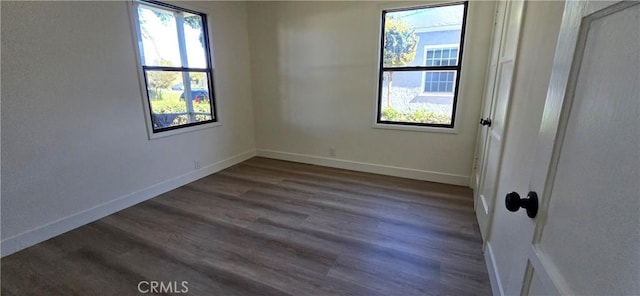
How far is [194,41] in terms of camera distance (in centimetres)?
349

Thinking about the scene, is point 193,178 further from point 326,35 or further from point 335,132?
point 326,35

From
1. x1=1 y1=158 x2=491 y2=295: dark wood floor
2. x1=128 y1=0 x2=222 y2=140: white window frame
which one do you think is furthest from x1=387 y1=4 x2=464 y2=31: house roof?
x1=128 y1=0 x2=222 y2=140: white window frame

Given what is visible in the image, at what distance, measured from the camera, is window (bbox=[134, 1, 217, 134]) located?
2.93m

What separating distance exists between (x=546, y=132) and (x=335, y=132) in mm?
3302

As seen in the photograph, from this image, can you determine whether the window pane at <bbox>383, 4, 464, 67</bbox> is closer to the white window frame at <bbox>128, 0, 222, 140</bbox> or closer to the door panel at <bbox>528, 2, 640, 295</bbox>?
the white window frame at <bbox>128, 0, 222, 140</bbox>

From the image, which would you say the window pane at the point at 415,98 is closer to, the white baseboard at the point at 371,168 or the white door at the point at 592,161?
the white baseboard at the point at 371,168

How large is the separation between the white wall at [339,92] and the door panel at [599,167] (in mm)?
2802

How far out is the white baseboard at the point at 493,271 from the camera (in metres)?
1.60

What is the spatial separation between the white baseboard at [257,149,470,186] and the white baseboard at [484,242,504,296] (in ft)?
4.94

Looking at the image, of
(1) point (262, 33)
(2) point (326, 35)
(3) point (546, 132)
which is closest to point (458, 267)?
(3) point (546, 132)

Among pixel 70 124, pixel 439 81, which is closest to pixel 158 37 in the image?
pixel 70 124

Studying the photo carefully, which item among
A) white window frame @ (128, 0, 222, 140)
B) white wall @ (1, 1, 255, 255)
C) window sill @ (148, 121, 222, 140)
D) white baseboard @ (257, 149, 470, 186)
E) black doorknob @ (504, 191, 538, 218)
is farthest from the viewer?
white baseboard @ (257, 149, 470, 186)

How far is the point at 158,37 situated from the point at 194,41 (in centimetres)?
52

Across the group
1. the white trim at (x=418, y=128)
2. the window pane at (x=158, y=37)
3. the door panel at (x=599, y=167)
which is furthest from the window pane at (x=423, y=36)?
the door panel at (x=599, y=167)
